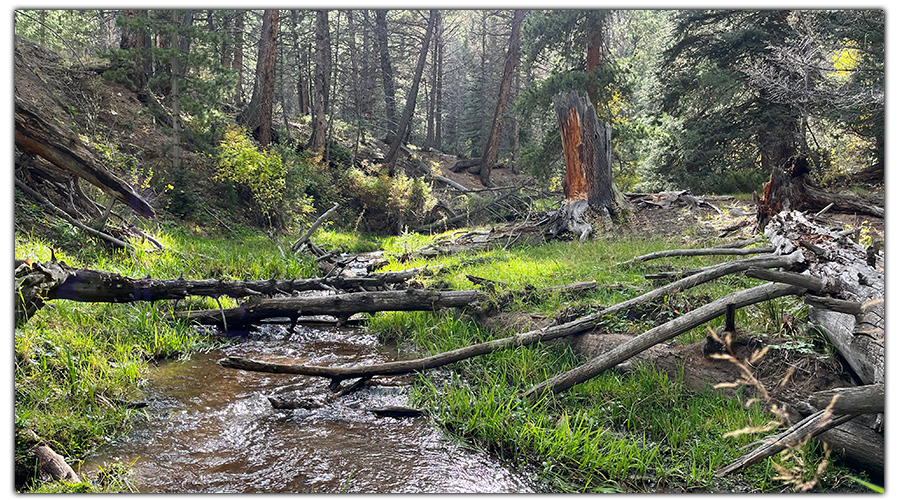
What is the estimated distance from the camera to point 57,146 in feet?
21.5

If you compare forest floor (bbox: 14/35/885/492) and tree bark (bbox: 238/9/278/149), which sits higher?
tree bark (bbox: 238/9/278/149)

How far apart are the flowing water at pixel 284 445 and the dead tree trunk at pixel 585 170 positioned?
262 inches

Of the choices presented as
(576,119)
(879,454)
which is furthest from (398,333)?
(576,119)

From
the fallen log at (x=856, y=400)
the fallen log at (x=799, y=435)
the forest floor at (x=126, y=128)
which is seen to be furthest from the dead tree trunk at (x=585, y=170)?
the fallen log at (x=856, y=400)

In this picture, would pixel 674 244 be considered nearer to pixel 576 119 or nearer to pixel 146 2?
pixel 576 119

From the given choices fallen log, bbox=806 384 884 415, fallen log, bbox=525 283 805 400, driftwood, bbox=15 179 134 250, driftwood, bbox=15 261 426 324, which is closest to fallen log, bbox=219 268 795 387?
fallen log, bbox=525 283 805 400

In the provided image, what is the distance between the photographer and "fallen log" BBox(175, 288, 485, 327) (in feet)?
18.7

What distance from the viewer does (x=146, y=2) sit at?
13.7 feet

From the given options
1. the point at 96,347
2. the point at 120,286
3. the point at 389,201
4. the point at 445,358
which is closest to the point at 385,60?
the point at 389,201

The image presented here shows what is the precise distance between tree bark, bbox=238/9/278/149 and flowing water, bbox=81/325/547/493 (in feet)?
39.1

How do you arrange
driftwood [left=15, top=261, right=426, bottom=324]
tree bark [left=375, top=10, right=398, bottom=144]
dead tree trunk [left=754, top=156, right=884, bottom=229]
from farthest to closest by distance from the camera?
1. tree bark [left=375, top=10, right=398, bottom=144]
2. dead tree trunk [left=754, top=156, right=884, bottom=229]
3. driftwood [left=15, top=261, right=426, bottom=324]

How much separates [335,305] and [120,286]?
2130mm

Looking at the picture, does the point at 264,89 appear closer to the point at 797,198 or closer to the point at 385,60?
the point at 385,60

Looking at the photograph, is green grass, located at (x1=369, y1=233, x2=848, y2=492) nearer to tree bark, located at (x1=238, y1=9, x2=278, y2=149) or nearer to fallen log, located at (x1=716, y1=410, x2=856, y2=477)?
fallen log, located at (x1=716, y1=410, x2=856, y2=477)
